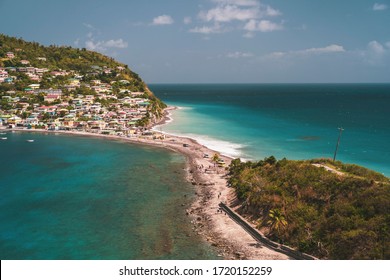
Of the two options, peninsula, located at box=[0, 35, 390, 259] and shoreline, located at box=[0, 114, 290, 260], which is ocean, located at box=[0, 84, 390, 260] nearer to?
shoreline, located at box=[0, 114, 290, 260]

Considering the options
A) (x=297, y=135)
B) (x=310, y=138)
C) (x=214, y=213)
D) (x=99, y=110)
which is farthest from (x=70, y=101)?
(x=214, y=213)

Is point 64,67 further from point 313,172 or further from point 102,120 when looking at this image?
point 313,172

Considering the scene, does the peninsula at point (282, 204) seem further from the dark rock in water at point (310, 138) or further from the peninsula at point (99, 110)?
the dark rock in water at point (310, 138)

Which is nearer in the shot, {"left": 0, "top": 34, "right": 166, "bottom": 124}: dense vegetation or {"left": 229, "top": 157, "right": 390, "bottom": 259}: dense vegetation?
{"left": 229, "top": 157, "right": 390, "bottom": 259}: dense vegetation

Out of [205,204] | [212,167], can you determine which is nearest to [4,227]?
[205,204]

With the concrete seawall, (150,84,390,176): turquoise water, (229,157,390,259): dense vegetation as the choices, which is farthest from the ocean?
(229,157,390,259): dense vegetation

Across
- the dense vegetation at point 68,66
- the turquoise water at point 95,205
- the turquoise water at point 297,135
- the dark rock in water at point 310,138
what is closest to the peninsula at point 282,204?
the turquoise water at point 95,205

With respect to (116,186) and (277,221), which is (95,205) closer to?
(116,186)
